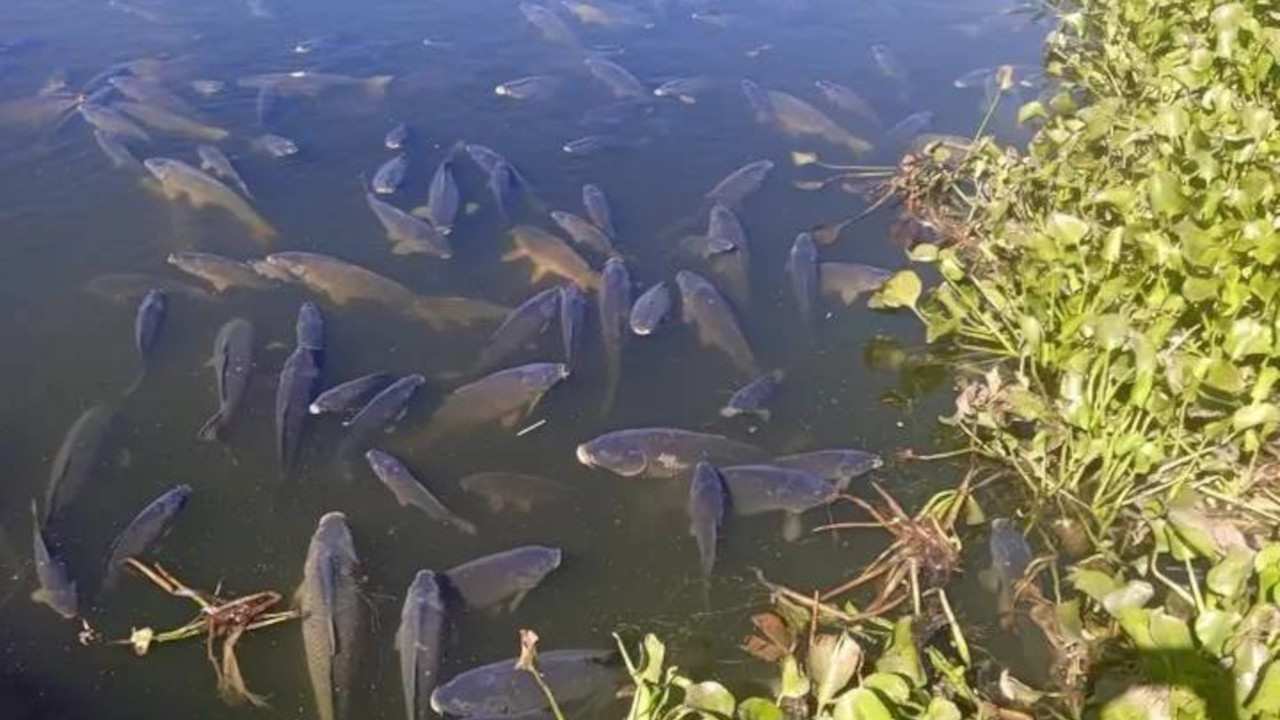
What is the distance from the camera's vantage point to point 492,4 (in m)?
9.87

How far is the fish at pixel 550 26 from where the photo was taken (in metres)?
9.05

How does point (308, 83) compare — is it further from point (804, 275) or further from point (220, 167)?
point (804, 275)

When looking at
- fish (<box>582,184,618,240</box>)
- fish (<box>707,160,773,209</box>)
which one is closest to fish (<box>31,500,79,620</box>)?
fish (<box>582,184,618,240</box>)

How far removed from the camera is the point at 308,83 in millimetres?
7895

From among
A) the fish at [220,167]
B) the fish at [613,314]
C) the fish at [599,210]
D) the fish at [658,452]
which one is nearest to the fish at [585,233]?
the fish at [599,210]

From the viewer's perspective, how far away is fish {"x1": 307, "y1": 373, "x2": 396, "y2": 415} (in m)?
4.61

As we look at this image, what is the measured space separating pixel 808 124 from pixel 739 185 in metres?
1.22

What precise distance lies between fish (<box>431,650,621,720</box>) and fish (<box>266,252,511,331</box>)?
2.18 m

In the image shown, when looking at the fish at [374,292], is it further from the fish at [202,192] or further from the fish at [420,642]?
the fish at [420,642]

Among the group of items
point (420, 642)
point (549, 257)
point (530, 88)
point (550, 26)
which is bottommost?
point (420, 642)

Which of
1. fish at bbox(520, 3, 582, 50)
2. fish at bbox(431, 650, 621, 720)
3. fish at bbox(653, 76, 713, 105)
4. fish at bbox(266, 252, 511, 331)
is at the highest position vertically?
fish at bbox(520, 3, 582, 50)

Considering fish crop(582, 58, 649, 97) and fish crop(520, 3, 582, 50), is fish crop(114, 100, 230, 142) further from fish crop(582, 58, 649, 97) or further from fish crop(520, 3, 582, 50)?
fish crop(520, 3, 582, 50)

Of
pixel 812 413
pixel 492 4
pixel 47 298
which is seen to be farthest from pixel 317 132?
pixel 812 413

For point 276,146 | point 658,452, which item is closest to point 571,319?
point 658,452
